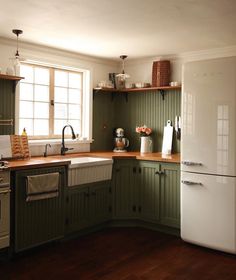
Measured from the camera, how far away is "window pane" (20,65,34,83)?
4184mm

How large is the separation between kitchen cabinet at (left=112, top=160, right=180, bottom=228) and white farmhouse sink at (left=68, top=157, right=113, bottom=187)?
0.17 meters

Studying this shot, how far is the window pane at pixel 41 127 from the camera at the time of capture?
4363mm

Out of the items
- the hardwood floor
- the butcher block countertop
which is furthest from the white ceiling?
the hardwood floor

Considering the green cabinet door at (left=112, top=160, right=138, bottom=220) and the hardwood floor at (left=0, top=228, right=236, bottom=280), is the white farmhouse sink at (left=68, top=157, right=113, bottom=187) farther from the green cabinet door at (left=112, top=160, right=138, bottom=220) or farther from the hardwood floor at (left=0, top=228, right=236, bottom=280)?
the hardwood floor at (left=0, top=228, right=236, bottom=280)

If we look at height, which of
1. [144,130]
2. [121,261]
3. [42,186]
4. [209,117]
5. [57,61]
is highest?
[57,61]

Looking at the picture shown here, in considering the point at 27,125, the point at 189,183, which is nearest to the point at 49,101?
the point at 27,125

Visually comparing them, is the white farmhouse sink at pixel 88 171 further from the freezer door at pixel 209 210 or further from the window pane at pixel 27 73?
the window pane at pixel 27 73

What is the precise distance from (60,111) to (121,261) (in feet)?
7.27

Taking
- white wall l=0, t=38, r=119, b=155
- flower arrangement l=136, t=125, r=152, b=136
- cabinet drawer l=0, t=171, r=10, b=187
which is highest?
white wall l=0, t=38, r=119, b=155

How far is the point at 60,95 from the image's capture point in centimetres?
463

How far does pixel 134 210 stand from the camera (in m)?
4.37

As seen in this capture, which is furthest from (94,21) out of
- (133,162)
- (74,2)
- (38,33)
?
(133,162)

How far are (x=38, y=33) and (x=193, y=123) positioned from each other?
6.19 feet

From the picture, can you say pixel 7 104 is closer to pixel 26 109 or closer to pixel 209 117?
pixel 26 109
